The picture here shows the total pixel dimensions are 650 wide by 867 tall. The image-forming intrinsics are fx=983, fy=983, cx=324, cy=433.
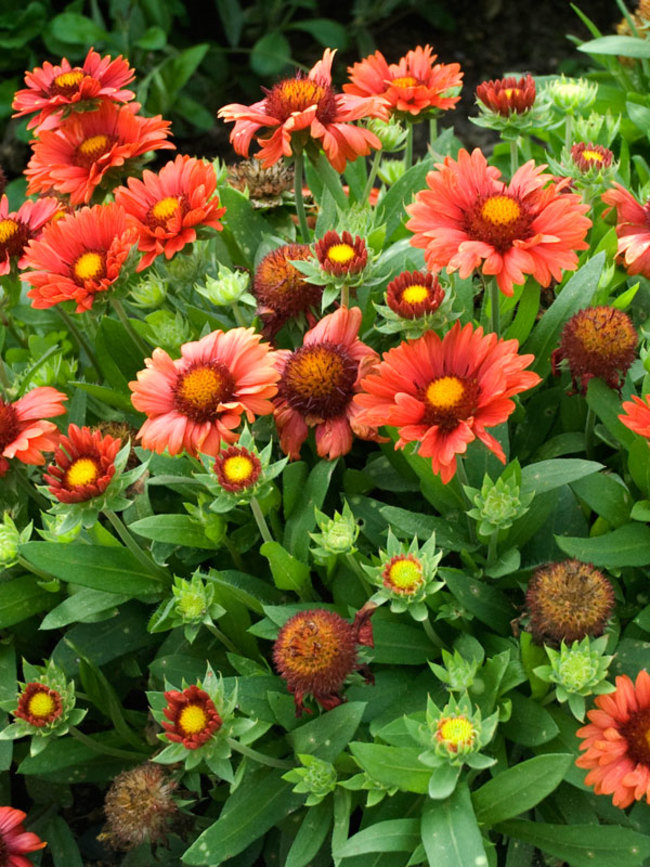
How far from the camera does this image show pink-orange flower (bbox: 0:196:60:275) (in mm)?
1757

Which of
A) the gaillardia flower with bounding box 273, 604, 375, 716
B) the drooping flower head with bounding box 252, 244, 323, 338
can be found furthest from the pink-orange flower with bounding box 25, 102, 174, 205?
the gaillardia flower with bounding box 273, 604, 375, 716

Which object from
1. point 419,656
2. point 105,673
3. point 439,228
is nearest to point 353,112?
point 439,228

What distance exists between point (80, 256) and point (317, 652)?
79 cm

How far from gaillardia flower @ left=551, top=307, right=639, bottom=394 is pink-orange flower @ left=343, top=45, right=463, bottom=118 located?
2.01 ft

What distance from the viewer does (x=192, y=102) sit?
12.3 ft

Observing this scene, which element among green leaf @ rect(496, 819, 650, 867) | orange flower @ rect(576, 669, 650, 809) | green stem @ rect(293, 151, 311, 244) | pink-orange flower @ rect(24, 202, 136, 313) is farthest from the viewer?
green stem @ rect(293, 151, 311, 244)

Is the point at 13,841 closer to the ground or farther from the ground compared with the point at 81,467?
closer to the ground

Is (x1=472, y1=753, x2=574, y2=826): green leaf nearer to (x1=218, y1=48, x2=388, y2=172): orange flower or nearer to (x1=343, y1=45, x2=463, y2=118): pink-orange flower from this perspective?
(x1=218, y1=48, x2=388, y2=172): orange flower

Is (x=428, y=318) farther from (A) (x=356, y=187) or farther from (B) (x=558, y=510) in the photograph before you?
(A) (x=356, y=187)

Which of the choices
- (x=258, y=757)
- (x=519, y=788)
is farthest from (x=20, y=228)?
(x=519, y=788)

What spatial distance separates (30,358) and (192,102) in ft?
6.69

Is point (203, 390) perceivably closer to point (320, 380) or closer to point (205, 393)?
point (205, 393)

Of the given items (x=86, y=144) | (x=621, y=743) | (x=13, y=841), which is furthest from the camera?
(x=86, y=144)

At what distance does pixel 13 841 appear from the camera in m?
1.48
